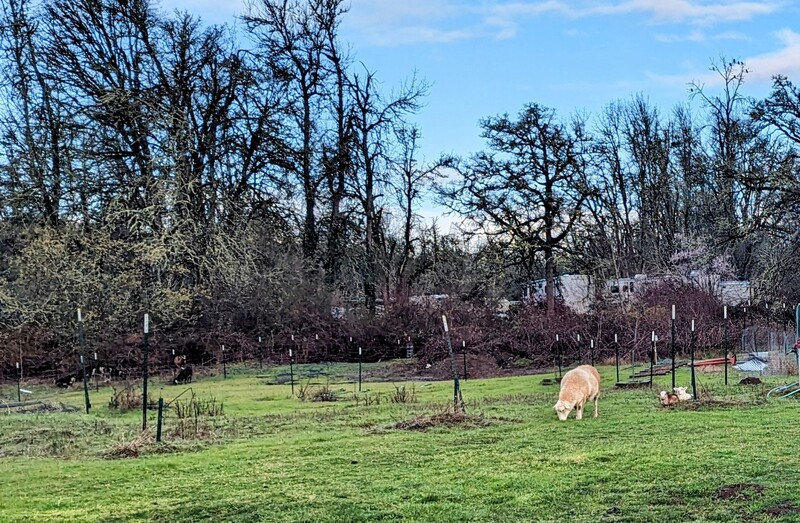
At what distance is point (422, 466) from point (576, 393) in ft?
13.8

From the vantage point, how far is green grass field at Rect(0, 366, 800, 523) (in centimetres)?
629

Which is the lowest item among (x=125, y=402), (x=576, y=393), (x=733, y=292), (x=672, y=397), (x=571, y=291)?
(x=125, y=402)

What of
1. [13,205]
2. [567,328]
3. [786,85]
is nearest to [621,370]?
[567,328]

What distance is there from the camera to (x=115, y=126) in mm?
25516

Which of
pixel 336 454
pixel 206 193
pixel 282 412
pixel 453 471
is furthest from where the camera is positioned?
pixel 206 193

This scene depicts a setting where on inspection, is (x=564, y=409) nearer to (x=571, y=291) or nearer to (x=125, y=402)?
(x=125, y=402)

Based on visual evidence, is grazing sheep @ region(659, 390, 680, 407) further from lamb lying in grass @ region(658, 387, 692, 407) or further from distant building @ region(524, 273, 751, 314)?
distant building @ region(524, 273, 751, 314)

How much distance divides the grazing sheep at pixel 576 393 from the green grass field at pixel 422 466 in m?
0.24

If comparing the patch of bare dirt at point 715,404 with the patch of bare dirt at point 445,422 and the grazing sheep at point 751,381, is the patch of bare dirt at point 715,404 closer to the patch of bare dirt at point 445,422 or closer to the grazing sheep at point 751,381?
the grazing sheep at point 751,381

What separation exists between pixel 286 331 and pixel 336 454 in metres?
19.5

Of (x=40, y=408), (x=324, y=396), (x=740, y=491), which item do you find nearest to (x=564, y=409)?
(x=740, y=491)

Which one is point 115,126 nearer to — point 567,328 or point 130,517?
point 567,328

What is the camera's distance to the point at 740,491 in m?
6.24

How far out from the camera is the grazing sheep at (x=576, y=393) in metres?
11.6
